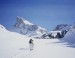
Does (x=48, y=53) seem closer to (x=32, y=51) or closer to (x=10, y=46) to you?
(x=32, y=51)

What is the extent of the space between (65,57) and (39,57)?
10.3 feet

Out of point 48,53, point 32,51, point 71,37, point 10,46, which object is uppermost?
point 71,37

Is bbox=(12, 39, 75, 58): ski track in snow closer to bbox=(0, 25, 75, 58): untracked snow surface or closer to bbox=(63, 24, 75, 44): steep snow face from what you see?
bbox=(0, 25, 75, 58): untracked snow surface

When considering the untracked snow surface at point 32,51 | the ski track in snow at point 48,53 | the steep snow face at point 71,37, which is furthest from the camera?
the steep snow face at point 71,37

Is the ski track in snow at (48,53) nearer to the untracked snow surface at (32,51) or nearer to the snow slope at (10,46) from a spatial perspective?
the untracked snow surface at (32,51)

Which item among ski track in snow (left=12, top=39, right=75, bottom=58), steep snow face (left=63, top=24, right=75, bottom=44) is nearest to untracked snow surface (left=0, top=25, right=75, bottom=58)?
ski track in snow (left=12, top=39, right=75, bottom=58)

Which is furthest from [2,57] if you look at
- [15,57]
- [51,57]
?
[51,57]

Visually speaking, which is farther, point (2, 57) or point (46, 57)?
point (2, 57)

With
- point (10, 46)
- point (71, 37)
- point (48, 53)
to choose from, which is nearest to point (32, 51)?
point (48, 53)

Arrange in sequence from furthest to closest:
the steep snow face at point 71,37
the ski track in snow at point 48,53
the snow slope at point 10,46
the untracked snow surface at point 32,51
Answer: the steep snow face at point 71,37
the snow slope at point 10,46
the untracked snow surface at point 32,51
the ski track in snow at point 48,53

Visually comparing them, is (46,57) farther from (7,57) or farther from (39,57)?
(7,57)

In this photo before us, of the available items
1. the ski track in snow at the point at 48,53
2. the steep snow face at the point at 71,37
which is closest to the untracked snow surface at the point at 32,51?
the ski track in snow at the point at 48,53

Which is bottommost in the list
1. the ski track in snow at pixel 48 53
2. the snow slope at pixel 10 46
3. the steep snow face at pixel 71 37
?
the ski track in snow at pixel 48 53

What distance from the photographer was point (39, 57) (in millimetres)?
20734
